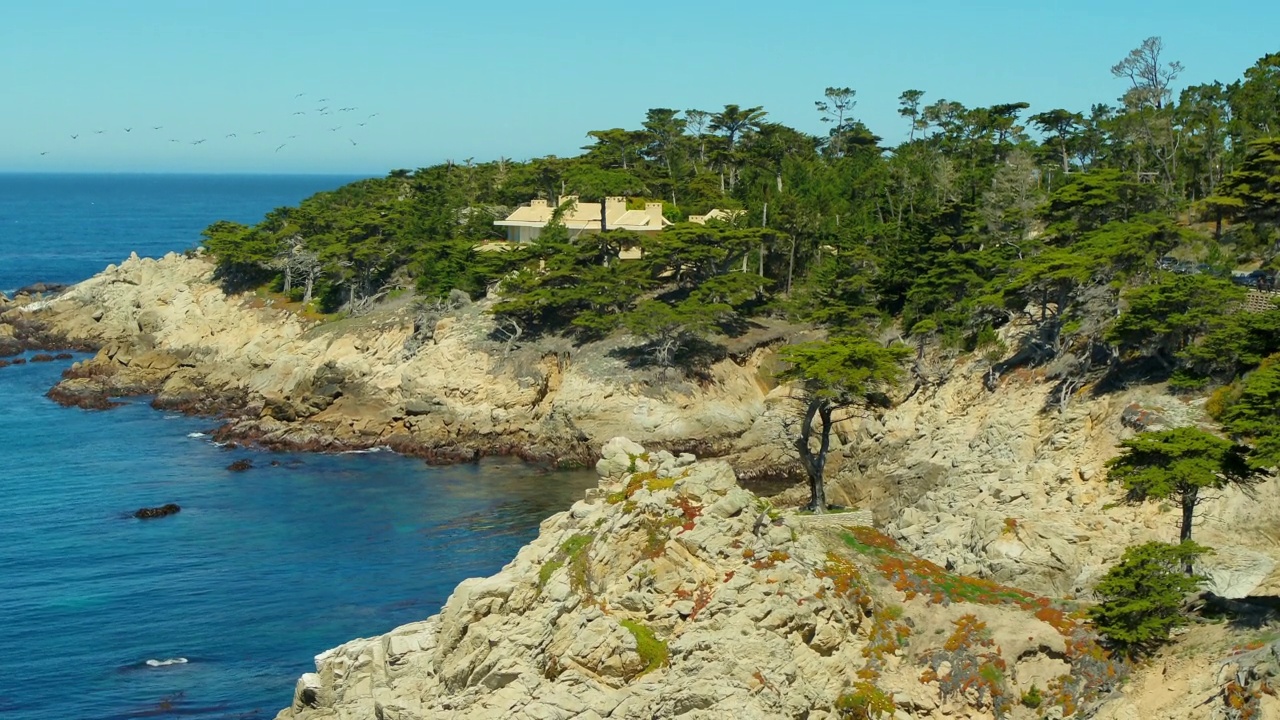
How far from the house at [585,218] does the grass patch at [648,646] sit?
5019 centimetres

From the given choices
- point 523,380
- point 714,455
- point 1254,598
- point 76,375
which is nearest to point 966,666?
point 1254,598

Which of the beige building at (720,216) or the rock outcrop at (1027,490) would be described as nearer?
the rock outcrop at (1027,490)

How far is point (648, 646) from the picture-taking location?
84.8 feet

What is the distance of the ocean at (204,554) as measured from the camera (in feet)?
118

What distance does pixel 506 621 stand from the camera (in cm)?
2741

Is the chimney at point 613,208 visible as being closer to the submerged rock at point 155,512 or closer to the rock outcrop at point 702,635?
the submerged rock at point 155,512

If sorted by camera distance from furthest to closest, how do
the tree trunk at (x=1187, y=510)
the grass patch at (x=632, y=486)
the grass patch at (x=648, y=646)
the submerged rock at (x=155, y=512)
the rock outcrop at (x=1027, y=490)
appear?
the submerged rock at (x=155, y=512)
the rock outcrop at (x=1027, y=490)
the grass patch at (x=632, y=486)
the tree trunk at (x=1187, y=510)
the grass patch at (x=648, y=646)

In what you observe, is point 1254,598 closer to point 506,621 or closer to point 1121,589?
point 1121,589

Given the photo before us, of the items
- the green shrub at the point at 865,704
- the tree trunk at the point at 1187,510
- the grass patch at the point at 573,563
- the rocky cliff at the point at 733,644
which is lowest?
the green shrub at the point at 865,704

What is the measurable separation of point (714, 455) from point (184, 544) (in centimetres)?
2309

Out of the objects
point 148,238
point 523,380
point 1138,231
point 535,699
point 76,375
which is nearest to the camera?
point 535,699

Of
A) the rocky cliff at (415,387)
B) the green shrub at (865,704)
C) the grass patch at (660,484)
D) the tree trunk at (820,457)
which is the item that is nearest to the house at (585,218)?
the rocky cliff at (415,387)

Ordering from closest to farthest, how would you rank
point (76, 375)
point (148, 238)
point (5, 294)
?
1. point (76, 375)
2. point (5, 294)
3. point (148, 238)

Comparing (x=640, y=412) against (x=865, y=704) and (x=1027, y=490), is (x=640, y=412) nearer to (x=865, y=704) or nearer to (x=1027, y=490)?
(x=1027, y=490)
